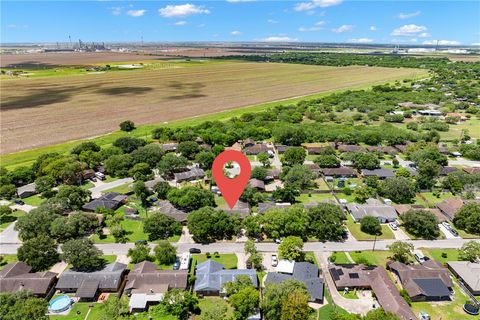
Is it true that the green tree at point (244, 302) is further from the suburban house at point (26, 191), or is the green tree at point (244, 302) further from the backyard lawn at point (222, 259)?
the suburban house at point (26, 191)

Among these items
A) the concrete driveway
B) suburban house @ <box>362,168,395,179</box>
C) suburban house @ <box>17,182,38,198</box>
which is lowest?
the concrete driveway

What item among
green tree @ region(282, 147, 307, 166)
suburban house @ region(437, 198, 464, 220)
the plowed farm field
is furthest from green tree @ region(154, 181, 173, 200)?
the plowed farm field

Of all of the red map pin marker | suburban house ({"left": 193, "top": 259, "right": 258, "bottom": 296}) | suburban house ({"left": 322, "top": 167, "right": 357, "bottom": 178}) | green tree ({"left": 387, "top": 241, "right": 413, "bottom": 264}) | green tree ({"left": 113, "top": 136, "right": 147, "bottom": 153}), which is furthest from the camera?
green tree ({"left": 113, "top": 136, "right": 147, "bottom": 153})

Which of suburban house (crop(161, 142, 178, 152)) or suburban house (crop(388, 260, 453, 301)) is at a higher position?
suburban house (crop(161, 142, 178, 152))

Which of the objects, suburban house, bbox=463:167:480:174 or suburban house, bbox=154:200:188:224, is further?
suburban house, bbox=463:167:480:174

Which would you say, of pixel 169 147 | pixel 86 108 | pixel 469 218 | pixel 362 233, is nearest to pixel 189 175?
pixel 169 147

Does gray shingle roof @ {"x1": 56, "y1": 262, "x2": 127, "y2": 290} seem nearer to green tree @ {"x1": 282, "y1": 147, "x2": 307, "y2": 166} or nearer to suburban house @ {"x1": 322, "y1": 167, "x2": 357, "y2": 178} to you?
green tree @ {"x1": 282, "y1": 147, "x2": 307, "y2": 166}

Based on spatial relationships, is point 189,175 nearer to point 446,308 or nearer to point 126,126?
point 126,126

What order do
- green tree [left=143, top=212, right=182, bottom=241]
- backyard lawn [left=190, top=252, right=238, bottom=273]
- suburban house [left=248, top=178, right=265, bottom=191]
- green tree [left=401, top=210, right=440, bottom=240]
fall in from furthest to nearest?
suburban house [left=248, top=178, right=265, bottom=191] < green tree [left=401, top=210, right=440, bottom=240] < green tree [left=143, top=212, right=182, bottom=241] < backyard lawn [left=190, top=252, right=238, bottom=273]
